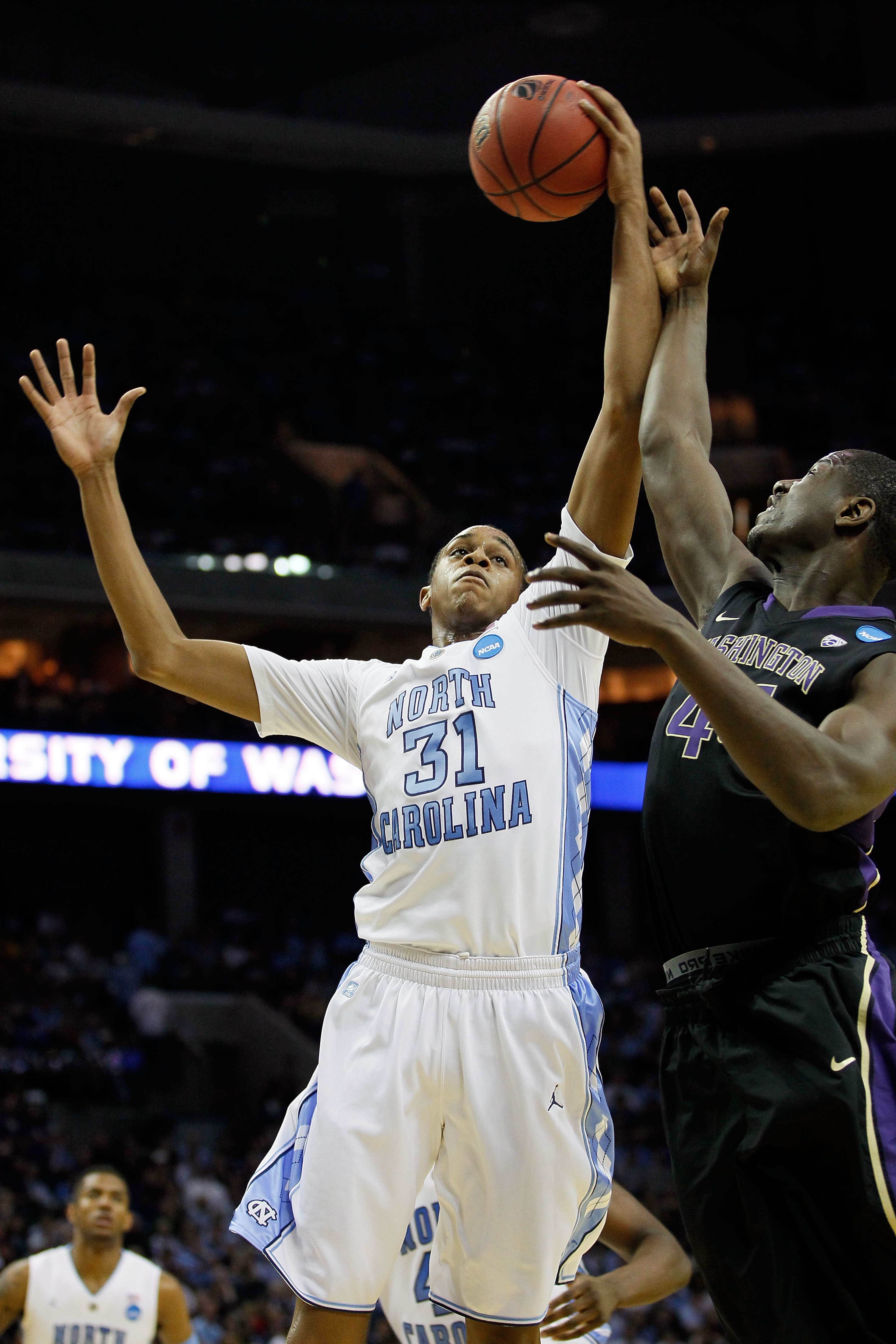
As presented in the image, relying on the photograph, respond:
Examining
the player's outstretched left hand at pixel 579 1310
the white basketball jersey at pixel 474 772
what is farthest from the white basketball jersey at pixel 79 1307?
the white basketball jersey at pixel 474 772

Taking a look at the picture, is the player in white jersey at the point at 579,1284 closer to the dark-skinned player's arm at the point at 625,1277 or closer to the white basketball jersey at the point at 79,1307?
the dark-skinned player's arm at the point at 625,1277

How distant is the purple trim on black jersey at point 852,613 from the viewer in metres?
2.88

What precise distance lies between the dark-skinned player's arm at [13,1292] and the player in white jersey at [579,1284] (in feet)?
10.5

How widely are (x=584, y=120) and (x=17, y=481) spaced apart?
16.7 meters

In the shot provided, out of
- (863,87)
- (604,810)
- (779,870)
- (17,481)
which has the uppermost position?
(863,87)

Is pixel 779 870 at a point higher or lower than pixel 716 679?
lower

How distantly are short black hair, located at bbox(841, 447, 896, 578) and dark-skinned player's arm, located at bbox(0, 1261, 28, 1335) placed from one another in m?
5.38

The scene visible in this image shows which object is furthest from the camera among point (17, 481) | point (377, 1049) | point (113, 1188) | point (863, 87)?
point (863, 87)

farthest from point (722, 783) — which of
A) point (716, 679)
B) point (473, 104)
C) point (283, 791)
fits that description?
point (473, 104)

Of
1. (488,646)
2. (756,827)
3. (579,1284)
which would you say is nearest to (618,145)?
(488,646)

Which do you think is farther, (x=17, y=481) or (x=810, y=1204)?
(x=17, y=481)

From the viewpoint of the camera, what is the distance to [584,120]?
3.57 metres

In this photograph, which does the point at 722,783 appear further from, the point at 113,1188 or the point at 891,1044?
the point at 113,1188

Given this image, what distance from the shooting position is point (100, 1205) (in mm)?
6562
